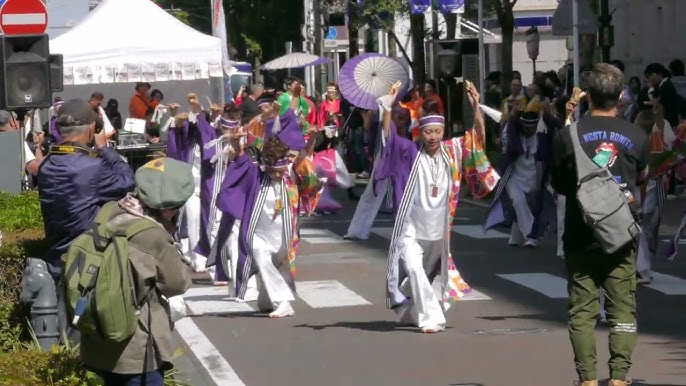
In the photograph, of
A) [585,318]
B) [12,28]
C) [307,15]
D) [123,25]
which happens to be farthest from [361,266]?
[307,15]

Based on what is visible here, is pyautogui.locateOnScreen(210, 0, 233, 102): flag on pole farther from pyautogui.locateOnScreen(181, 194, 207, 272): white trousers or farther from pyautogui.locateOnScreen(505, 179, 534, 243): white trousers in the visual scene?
pyautogui.locateOnScreen(181, 194, 207, 272): white trousers

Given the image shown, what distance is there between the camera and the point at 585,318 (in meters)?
8.34

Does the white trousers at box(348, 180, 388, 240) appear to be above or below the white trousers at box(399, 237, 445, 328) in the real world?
below

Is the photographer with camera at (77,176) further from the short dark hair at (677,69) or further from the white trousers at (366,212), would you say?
the short dark hair at (677,69)

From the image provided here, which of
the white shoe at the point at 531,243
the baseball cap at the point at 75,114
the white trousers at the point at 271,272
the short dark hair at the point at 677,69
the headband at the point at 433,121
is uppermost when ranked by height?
the baseball cap at the point at 75,114

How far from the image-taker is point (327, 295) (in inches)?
558

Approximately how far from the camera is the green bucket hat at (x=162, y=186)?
623 centimetres

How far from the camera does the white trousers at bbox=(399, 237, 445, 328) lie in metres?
11.5

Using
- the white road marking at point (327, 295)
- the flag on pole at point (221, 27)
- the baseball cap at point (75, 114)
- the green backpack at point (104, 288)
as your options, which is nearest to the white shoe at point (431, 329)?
the white road marking at point (327, 295)

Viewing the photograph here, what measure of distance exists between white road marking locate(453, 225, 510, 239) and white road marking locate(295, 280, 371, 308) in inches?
173

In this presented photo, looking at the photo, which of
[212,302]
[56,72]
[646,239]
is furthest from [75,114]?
[646,239]

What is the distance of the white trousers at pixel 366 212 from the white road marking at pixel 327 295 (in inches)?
157

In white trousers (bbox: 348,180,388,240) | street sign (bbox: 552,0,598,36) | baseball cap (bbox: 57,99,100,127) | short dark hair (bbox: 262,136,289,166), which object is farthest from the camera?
street sign (bbox: 552,0,598,36)

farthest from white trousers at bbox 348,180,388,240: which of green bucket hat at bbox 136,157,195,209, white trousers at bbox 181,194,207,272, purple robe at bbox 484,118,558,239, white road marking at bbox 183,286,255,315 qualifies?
green bucket hat at bbox 136,157,195,209
